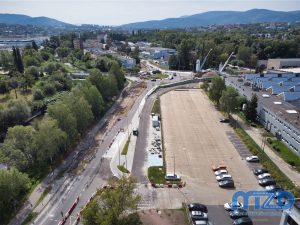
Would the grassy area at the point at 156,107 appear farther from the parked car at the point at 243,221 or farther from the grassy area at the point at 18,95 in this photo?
the parked car at the point at 243,221

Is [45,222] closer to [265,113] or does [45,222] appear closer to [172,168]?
[172,168]

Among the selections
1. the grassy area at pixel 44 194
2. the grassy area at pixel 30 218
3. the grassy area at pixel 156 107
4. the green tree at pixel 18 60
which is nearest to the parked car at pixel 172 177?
the grassy area at pixel 44 194

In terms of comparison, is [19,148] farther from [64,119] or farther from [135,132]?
[135,132]

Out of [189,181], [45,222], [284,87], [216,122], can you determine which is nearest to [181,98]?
[216,122]

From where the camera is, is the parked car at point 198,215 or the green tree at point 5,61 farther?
the green tree at point 5,61

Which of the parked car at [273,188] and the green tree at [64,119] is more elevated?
the green tree at [64,119]

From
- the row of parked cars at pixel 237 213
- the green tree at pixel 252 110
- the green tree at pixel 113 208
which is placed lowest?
the row of parked cars at pixel 237 213

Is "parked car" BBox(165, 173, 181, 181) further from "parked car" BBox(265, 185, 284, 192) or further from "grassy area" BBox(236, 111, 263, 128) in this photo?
"grassy area" BBox(236, 111, 263, 128)
